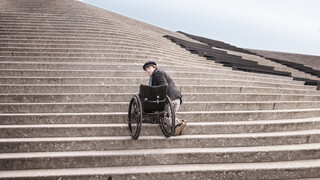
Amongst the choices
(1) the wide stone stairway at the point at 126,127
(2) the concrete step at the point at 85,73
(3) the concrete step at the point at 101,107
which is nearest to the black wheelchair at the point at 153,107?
(1) the wide stone stairway at the point at 126,127

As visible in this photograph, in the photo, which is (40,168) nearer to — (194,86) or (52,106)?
(52,106)

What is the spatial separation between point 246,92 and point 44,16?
8.15 m

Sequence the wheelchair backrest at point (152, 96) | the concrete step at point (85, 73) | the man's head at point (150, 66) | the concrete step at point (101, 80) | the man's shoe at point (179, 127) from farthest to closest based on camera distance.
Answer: the concrete step at point (85, 73) → the concrete step at point (101, 80) → the man's shoe at point (179, 127) → the man's head at point (150, 66) → the wheelchair backrest at point (152, 96)

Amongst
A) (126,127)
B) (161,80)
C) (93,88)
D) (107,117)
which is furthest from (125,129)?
(93,88)

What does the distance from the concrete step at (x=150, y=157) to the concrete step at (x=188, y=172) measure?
0.23 feet

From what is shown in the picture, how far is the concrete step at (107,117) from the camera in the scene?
3.29m

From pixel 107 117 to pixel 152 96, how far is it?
3.57 ft

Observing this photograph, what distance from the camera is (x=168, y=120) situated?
2.99 metres

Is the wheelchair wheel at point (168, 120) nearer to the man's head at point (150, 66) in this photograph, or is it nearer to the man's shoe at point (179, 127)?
the man's shoe at point (179, 127)

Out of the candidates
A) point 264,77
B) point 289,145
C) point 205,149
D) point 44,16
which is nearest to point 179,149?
point 205,149

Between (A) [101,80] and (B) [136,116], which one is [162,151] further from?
(A) [101,80]

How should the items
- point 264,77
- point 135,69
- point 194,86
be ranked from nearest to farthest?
1. point 194,86
2. point 135,69
3. point 264,77

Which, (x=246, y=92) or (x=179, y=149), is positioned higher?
(x=246, y=92)

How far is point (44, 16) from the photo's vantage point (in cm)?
873
